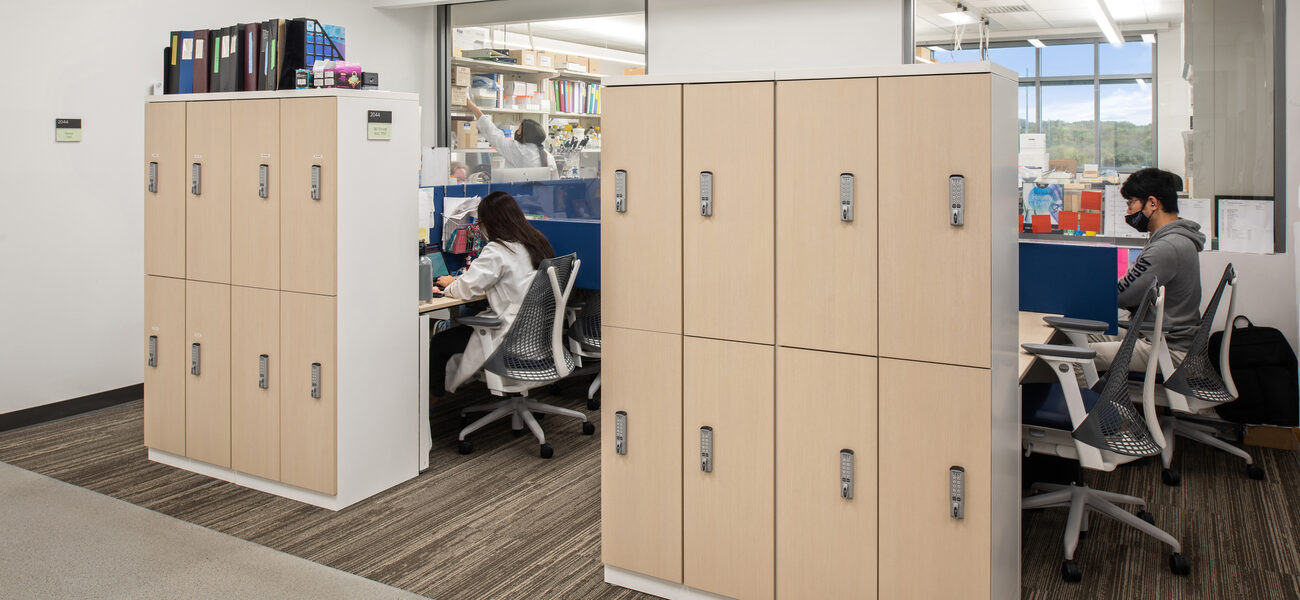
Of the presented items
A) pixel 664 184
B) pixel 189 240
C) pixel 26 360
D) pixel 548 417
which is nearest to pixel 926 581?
pixel 664 184

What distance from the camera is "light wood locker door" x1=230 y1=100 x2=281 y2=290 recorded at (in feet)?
11.3

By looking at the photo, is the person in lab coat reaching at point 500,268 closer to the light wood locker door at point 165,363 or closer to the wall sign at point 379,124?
the wall sign at point 379,124

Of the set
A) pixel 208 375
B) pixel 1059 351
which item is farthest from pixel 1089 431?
pixel 208 375

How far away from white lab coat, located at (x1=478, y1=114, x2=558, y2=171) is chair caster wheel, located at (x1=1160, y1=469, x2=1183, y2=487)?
13.7ft

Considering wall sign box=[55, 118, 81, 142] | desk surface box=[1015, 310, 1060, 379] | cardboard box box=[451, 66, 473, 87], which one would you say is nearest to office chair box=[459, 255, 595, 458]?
desk surface box=[1015, 310, 1060, 379]

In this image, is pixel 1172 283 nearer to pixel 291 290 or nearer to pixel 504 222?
pixel 504 222

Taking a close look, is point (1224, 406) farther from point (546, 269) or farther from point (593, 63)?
point (593, 63)

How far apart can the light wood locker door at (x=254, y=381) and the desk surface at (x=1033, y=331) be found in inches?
110

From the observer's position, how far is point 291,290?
342cm

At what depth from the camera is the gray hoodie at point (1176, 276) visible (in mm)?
3734

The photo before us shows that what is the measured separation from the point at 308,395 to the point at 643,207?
66.5 inches

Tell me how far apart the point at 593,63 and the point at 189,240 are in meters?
3.51

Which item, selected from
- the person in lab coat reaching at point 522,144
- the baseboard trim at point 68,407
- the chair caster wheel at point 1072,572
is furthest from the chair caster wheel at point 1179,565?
the baseboard trim at point 68,407

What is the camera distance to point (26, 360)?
4496mm
